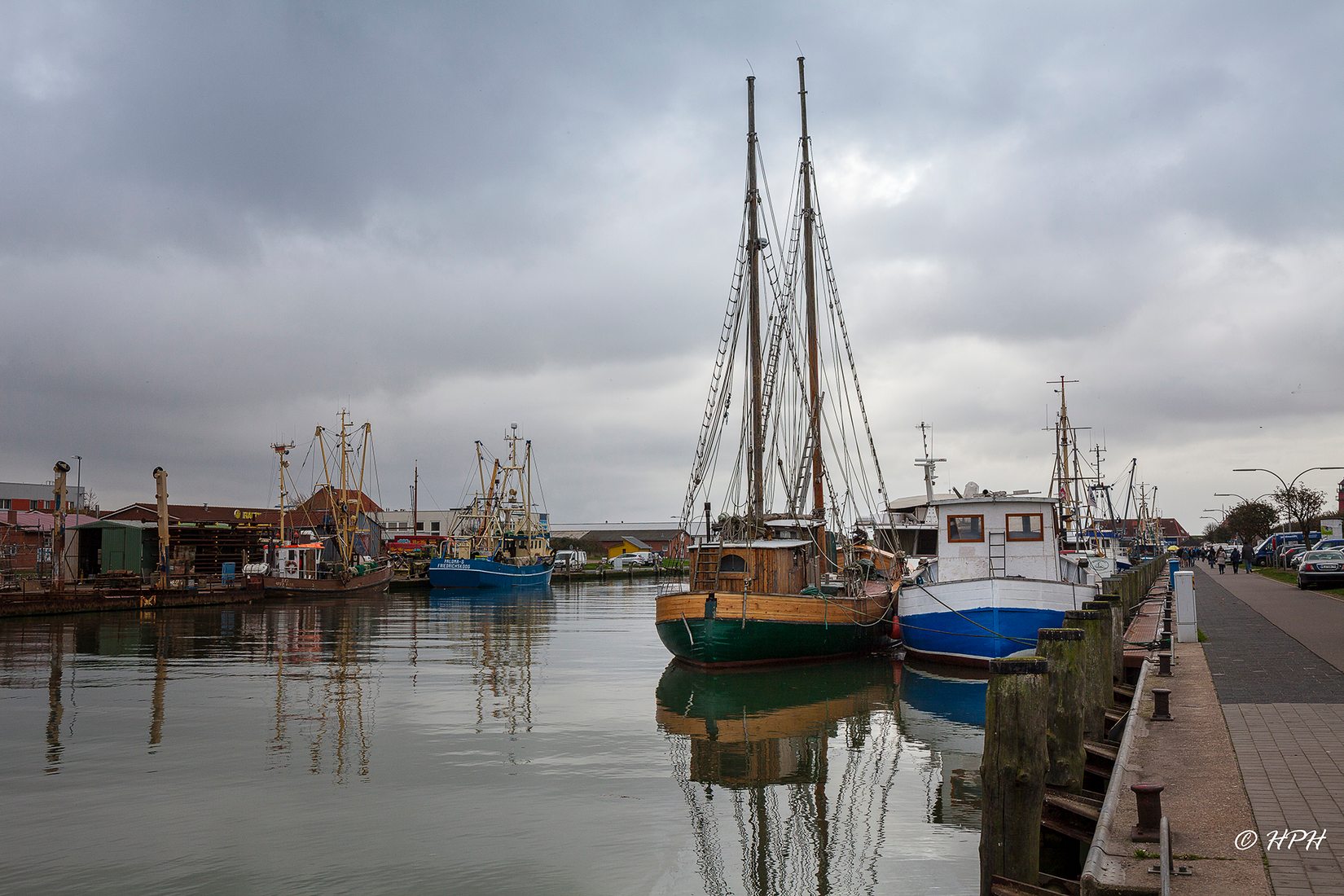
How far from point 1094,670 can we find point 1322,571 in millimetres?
35458

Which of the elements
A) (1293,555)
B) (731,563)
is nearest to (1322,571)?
(731,563)

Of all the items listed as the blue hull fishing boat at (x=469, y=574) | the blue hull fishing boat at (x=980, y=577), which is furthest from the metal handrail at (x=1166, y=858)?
the blue hull fishing boat at (x=469, y=574)

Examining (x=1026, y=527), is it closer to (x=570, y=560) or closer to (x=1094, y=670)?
(x=1094, y=670)

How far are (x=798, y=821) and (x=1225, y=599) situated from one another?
3053 centimetres

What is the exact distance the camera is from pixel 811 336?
37844mm

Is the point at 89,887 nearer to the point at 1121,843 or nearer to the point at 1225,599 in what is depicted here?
the point at 1121,843

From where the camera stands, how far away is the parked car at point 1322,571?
41281 mm

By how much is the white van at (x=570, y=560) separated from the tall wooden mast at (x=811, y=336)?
244 ft

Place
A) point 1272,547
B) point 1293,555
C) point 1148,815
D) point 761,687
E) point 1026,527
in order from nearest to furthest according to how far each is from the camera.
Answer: point 1148,815
point 761,687
point 1026,527
point 1293,555
point 1272,547

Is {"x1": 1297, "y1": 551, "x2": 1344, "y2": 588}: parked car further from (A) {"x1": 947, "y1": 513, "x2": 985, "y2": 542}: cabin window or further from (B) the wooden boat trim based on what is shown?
(B) the wooden boat trim

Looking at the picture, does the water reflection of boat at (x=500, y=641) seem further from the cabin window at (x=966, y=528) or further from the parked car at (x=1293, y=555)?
the parked car at (x=1293, y=555)

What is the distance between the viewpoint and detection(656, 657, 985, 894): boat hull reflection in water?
36.2ft

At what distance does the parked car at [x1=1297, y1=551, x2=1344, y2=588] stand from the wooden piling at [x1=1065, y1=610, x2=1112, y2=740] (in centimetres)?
3323

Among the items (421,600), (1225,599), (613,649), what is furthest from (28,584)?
(1225,599)
